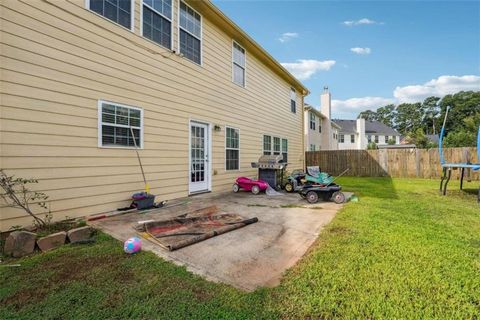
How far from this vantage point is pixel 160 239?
3.12 metres

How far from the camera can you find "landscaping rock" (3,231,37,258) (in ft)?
8.86

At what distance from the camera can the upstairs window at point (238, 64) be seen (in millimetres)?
8406

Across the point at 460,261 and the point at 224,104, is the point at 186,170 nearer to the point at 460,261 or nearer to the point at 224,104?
the point at 224,104

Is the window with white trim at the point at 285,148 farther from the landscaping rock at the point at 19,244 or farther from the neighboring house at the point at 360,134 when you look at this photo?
the neighboring house at the point at 360,134

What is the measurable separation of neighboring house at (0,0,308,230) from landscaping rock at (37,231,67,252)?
3.07 ft

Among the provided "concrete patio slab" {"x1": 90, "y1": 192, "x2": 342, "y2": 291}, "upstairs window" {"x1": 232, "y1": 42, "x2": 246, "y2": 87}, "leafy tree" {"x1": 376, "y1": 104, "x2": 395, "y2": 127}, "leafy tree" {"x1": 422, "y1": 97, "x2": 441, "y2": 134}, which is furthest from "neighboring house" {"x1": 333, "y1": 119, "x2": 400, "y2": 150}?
"concrete patio slab" {"x1": 90, "y1": 192, "x2": 342, "y2": 291}

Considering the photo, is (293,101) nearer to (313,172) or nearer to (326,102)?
(313,172)

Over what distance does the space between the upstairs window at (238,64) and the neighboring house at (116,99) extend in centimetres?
11

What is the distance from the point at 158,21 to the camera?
18.1ft

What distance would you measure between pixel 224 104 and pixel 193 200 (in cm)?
351

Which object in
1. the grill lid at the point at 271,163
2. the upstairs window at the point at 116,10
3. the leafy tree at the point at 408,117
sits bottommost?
the grill lid at the point at 271,163

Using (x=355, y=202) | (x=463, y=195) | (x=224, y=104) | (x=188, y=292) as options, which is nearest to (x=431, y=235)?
(x=355, y=202)

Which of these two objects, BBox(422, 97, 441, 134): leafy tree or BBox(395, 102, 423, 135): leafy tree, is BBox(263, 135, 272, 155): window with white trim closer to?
BBox(422, 97, 441, 134): leafy tree

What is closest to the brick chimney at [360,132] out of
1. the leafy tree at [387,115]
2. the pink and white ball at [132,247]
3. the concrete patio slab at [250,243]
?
the concrete patio slab at [250,243]
